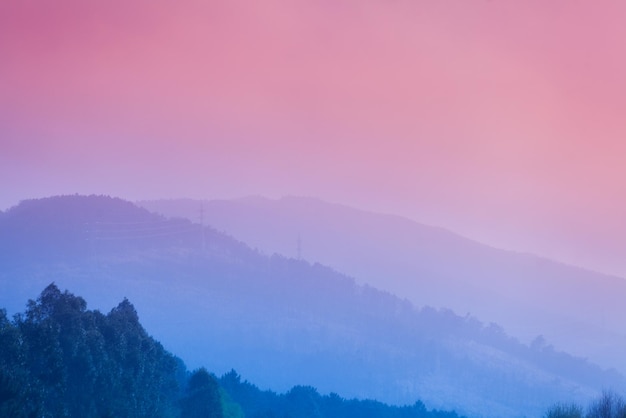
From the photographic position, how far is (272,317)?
13712cm

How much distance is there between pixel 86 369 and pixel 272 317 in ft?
363

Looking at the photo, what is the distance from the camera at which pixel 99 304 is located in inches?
4953

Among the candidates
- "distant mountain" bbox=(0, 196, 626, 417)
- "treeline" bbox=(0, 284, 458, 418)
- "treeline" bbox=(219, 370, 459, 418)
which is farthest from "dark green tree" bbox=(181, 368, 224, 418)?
"distant mountain" bbox=(0, 196, 626, 417)

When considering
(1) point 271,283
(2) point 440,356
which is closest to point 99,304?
(1) point 271,283

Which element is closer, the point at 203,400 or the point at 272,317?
the point at 203,400

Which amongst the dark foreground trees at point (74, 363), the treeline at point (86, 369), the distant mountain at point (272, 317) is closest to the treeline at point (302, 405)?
the treeline at point (86, 369)

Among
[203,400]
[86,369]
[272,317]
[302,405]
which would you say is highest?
[272,317]

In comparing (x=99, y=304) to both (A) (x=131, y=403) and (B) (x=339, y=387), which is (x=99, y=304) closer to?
(B) (x=339, y=387)

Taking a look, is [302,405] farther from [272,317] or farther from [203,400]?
[272,317]

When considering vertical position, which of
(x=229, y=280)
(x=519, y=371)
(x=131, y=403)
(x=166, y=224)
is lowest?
(x=131, y=403)

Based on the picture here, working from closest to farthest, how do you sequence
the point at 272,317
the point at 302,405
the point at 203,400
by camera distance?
1. the point at 203,400
2. the point at 302,405
3. the point at 272,317

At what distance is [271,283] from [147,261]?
959 inches

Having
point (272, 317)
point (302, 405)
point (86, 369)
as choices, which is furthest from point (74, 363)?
point (272, 317)

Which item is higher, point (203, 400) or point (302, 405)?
point (302, 405)
